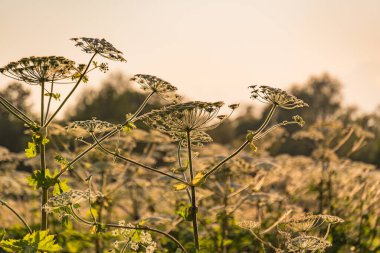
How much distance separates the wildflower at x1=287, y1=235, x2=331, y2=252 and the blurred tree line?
5.22m

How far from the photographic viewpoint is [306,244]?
545 centimetres

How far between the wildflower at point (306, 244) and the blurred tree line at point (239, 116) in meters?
5.22

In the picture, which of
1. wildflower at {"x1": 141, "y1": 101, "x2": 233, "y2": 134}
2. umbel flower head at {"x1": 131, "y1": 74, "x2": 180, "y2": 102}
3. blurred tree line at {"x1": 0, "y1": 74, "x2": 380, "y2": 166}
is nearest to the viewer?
wildflower at {"x1": 141, "y1": 101, "x2": 233, "y2": 134}

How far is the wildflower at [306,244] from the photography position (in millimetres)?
5410

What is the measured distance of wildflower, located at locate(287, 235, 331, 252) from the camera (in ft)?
17.7

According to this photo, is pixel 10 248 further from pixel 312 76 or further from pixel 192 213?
pixel 312 76

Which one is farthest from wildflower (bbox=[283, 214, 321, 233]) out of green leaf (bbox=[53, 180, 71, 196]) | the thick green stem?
the thick green stem

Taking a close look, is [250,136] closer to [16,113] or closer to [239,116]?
[16,113]

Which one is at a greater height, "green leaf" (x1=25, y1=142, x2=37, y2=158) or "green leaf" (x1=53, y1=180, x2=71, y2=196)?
"green leaf" (x1=25, y1=142, x2=37, y2=158)

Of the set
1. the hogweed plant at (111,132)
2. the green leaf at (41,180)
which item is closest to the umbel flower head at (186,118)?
the hogweed plant at (111,132)

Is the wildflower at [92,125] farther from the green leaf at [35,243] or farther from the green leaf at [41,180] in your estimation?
the green leaf at [35,243]

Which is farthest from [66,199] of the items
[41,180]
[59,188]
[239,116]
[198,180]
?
[239,116]

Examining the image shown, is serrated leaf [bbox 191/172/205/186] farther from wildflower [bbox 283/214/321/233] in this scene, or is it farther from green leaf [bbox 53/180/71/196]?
green leaf [bbox 53/180/71/196]

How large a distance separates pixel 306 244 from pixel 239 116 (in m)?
13.9
